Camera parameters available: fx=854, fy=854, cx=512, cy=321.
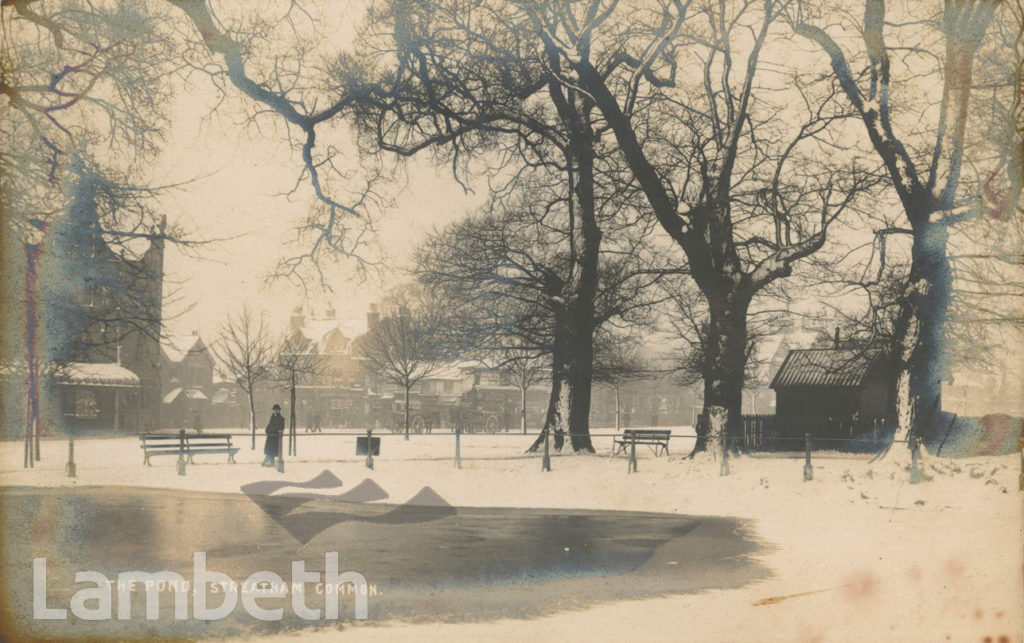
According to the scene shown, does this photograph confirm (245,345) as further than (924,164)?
Yes

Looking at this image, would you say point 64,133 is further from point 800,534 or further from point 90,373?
point 800,534

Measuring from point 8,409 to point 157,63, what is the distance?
4.48 metres

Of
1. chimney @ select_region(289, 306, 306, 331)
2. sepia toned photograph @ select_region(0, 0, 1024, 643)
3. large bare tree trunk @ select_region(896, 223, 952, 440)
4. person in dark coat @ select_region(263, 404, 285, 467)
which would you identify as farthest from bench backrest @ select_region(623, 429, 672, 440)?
chimney @ select_region(289, 306, 306, 331)

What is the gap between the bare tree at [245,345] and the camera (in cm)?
1141

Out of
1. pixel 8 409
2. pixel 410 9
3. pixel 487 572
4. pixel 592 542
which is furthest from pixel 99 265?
pixel 592 542

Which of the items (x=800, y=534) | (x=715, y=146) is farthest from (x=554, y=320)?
(x=800, y=534)

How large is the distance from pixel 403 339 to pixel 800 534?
36.2ft

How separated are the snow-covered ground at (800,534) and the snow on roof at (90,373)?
0.94 m

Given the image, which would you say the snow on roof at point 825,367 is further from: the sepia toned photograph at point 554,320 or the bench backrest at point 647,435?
the bench backrest at point 647,435

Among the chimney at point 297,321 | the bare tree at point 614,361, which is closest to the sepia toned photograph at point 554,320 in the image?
the chimney at point 297,321

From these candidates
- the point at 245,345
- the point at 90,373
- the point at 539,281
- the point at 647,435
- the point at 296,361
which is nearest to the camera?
the point at 90,373

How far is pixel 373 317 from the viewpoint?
1479 centimetres

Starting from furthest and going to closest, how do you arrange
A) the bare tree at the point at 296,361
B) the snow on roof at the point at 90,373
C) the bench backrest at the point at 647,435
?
the bench backrest at the point at 647,435, the bare tree at the point at 296,361, the snow on roof at the point at 90,373

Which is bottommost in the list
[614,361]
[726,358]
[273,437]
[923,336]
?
[273,437]
